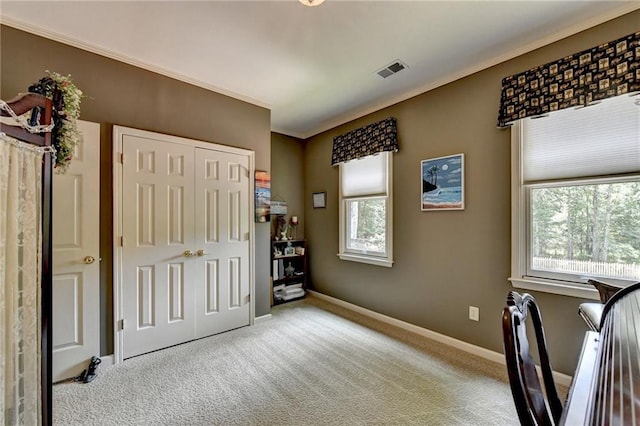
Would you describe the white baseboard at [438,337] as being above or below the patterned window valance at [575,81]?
below

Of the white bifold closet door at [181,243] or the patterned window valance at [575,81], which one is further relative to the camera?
the white bifold closet door at [181,243]

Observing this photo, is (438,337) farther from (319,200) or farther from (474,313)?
(319,200)

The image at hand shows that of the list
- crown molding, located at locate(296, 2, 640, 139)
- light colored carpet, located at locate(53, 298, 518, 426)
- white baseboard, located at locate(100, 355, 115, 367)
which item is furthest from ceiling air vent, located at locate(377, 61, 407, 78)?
white baseboard, located at locate(100, 355, 115, 367)

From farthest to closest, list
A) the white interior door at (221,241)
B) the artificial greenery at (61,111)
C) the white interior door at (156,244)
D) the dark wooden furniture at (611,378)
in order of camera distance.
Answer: the white interior door at (221,241) < the white interior door at (156,244) < the artificial greenery at (61,111) < the dark wooden furniture at (611,378)

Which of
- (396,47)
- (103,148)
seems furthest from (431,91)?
(103,148)

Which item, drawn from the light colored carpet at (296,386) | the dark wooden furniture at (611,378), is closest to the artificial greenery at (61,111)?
the light colored carpet at (296,386)

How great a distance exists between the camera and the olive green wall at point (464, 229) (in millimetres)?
2107

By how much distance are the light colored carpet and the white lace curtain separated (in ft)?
2.59

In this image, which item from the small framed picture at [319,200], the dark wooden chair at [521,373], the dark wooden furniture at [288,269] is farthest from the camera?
the small framed picture at [319,200]

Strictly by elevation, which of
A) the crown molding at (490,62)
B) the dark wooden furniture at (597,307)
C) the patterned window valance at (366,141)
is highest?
the crown molding at (490,62)

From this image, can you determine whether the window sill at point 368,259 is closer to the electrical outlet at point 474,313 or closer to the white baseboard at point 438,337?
the white baseboard at point 438,337

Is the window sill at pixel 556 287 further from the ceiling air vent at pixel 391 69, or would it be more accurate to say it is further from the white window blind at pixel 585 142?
the ceiling air vent at pixel 391 69

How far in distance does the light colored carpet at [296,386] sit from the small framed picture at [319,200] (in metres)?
1.99

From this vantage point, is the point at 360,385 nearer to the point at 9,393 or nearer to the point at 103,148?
the point at 9,393
